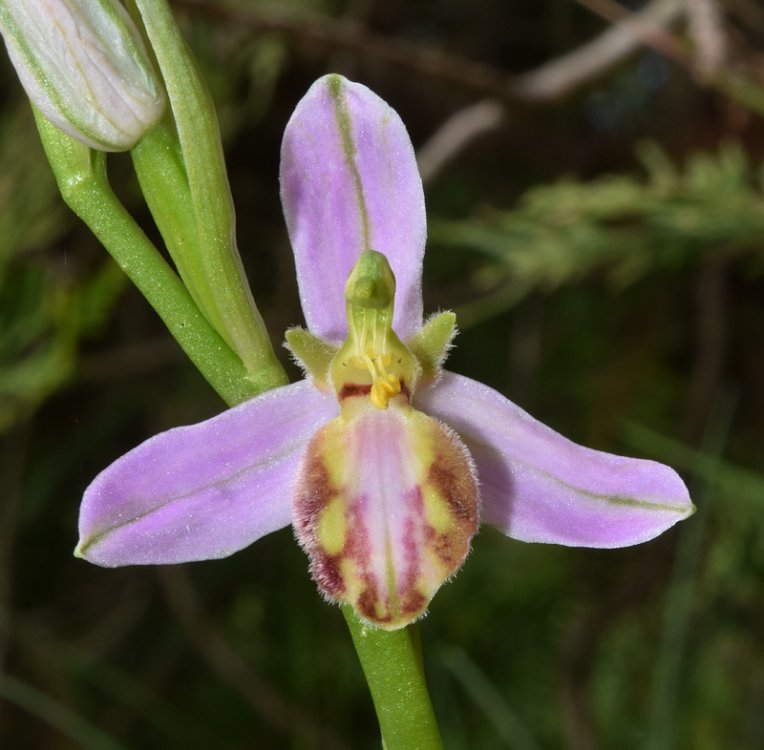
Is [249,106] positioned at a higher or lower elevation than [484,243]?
higher

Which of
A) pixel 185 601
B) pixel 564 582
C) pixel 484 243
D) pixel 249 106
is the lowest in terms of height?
pixel 564 582

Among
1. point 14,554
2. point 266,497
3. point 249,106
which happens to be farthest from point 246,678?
point 266,497

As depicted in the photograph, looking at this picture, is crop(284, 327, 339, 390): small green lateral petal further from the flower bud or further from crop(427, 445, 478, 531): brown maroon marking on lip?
the flower bud

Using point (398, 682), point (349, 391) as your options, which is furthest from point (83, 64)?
point (398, 682)

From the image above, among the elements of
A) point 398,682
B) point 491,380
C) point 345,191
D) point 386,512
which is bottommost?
point 491,380

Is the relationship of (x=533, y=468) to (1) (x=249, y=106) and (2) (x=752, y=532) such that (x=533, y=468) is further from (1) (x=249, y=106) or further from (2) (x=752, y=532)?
(1) (x=249, y=106)

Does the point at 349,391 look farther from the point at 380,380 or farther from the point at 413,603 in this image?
the point at 413,603

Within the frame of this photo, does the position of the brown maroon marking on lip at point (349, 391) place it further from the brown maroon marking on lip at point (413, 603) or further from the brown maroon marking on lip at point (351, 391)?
the brown maroon marking on lip at point (413, 603)

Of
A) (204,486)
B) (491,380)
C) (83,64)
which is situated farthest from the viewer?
(491,380)
